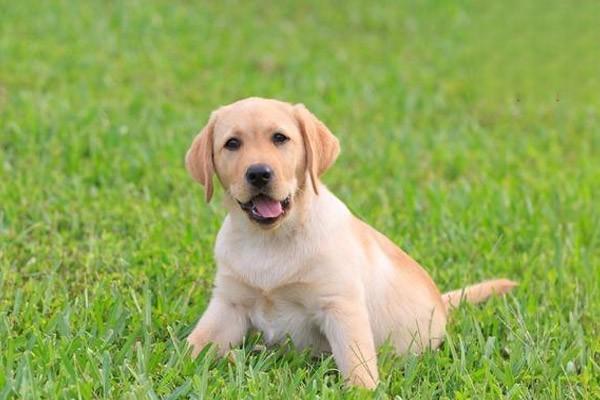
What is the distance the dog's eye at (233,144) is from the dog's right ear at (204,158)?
0.37 feet

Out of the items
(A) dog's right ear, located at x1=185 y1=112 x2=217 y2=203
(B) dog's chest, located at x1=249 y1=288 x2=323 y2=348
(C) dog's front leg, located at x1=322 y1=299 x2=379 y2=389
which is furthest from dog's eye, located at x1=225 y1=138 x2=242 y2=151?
(C) dog's front leg, located at x1=322 y1=299 x2=379 y2=389

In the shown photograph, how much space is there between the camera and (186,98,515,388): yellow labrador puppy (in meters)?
4.35

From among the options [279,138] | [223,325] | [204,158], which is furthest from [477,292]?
[204,158]

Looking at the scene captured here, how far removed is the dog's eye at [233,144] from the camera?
4430 millimetres

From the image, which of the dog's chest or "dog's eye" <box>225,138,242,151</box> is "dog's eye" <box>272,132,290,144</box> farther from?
the dog's chest

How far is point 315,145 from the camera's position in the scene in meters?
4.50

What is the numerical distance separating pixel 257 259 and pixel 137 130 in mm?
3904

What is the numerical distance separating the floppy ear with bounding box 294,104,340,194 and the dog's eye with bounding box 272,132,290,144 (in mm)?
110

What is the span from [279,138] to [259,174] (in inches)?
9.3

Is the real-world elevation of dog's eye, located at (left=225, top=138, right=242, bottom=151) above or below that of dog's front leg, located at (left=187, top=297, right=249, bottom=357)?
above

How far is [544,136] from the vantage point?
9.54 meters

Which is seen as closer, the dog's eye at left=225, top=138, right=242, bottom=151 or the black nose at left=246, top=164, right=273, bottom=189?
the black nose at left=246, top=164, right=273, bottom=189

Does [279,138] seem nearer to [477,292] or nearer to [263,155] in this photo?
[263,155]

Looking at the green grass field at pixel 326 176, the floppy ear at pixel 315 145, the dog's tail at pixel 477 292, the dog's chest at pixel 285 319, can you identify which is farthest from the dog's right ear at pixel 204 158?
the dog's tail at pixel 477 292
